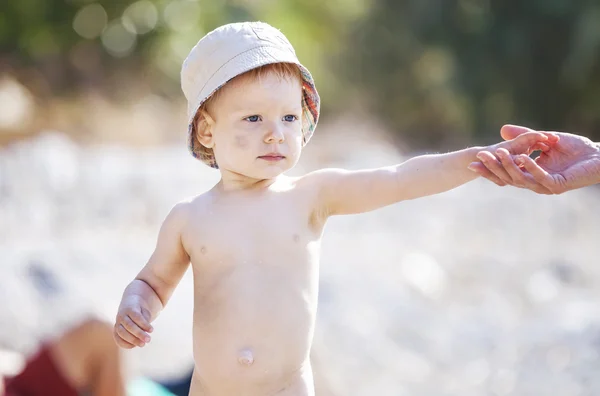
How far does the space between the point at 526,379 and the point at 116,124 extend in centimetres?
992

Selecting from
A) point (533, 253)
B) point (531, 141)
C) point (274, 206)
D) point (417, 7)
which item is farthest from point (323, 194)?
point (417, 7)

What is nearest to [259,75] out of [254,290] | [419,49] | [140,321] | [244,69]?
[244,69]

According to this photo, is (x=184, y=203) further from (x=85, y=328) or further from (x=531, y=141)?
(x=85, y=328)

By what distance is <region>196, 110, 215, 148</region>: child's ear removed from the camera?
2.46m

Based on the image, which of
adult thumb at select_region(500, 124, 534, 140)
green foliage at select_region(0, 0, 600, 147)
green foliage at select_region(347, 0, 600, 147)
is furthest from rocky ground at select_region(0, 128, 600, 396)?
green foliage at select_region(0, 0, 600, 147)

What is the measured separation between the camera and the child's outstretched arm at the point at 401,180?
2.33 m

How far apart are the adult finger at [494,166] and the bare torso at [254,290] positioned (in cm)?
47

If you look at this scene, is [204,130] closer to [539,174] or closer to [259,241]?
[259,241]

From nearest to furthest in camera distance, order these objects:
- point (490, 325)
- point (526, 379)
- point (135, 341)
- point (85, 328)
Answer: point (135, 341)
point (85, 328)
point (526, 379)
point (490, 325)

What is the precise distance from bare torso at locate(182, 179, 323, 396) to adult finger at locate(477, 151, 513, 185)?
472mm

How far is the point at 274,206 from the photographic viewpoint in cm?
241

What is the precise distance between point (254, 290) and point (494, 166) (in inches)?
26.9

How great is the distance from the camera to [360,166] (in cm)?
1038

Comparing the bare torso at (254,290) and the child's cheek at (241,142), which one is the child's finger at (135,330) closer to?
the bare torso at (254,290)
